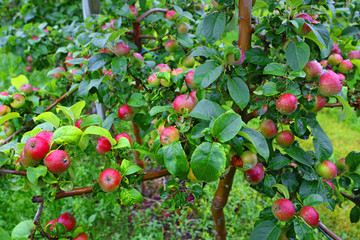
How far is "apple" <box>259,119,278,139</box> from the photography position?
2.90 feet

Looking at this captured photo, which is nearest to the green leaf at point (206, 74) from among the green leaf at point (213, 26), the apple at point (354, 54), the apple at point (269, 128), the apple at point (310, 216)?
the green leaf at point (213, 26)

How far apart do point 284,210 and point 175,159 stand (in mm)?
371

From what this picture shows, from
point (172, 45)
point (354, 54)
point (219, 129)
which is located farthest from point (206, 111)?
point (354, 54)

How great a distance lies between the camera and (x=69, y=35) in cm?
192

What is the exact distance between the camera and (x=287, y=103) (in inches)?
30.0

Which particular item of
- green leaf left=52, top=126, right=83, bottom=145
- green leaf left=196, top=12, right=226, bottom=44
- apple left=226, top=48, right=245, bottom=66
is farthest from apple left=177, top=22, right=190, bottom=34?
green leaf left=52, top=126, right=83, bottom=145

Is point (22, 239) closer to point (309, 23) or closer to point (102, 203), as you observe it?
point (309, 23)

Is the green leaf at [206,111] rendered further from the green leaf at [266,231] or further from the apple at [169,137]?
the green leaf at [266,231]

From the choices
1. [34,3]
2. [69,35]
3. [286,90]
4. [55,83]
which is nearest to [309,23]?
[286,90]

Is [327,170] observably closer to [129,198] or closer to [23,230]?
[129,198]

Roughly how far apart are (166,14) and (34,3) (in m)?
1.92

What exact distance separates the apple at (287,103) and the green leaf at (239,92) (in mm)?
87

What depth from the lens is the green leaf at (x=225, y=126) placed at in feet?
2.08

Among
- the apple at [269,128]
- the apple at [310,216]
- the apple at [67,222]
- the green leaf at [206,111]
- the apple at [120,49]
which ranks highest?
the apple at [120,49]
